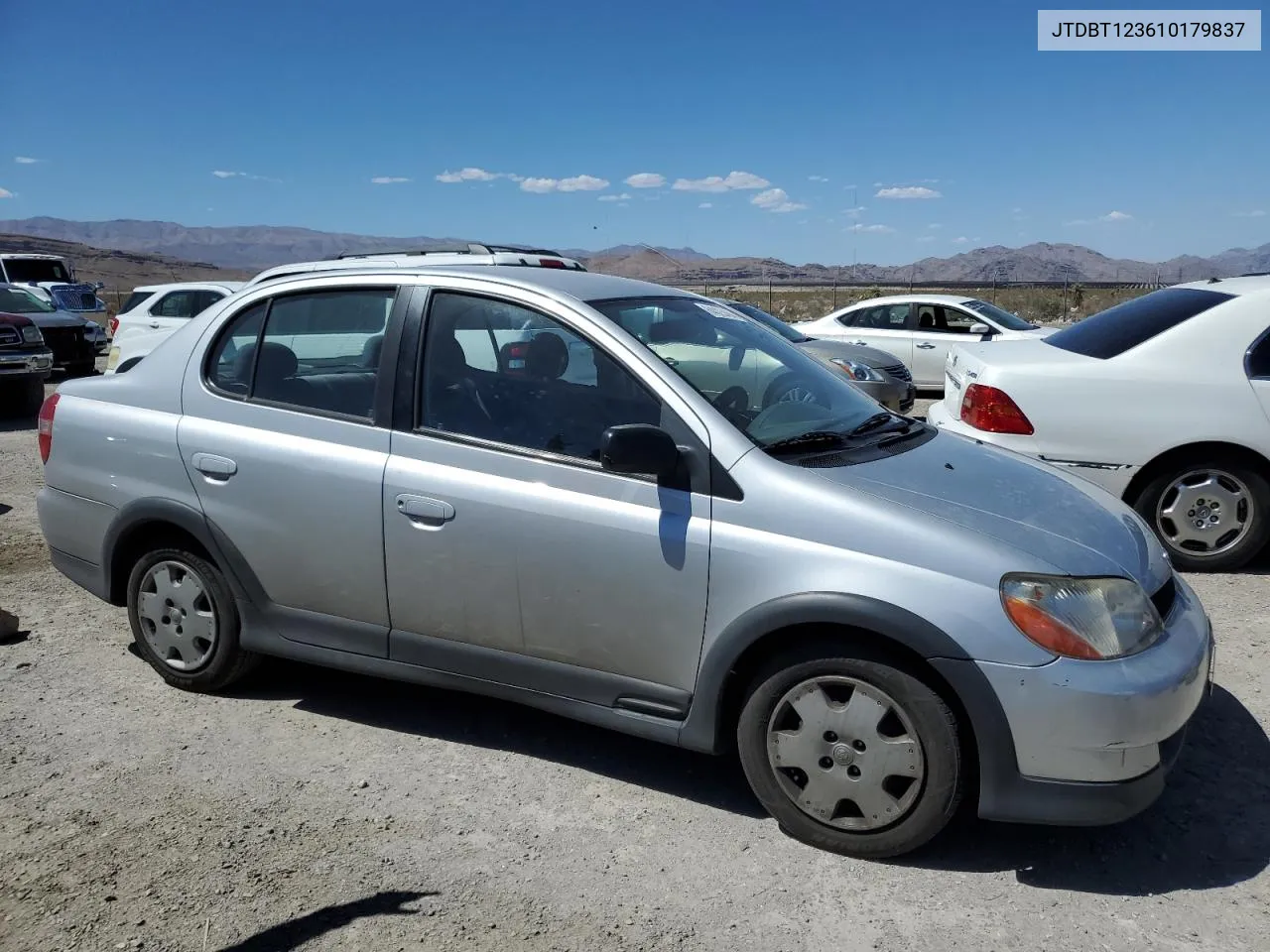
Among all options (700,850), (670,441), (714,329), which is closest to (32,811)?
(700,850)

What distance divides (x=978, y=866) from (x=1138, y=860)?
19.5 inches

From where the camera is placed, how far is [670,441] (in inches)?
125

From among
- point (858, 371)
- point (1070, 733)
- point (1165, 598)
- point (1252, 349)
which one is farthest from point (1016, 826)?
point (858, 371)

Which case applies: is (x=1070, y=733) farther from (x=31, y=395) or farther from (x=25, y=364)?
(x=31, y=395)

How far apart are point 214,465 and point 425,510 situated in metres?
1.04

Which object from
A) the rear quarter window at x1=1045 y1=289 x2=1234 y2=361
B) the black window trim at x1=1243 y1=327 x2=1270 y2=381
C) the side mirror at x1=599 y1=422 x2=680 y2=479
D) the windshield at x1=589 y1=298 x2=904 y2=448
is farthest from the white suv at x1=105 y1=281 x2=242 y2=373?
the side mirror at x1=599 y1=422 x2=680 y2=479

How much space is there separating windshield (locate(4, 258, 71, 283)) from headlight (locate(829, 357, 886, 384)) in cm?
1975

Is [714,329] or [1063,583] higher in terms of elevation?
[714,329]

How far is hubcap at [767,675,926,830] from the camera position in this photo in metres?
3.01

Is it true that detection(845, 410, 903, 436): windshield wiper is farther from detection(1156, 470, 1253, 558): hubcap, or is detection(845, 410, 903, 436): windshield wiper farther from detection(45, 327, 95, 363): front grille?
detection(45, 327, 95, 363): front grille

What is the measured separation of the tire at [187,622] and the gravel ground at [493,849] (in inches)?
4.9

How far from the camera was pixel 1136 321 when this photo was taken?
6.34 meters

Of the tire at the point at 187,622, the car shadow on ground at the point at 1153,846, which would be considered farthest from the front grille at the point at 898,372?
the tire at the point at 187,622

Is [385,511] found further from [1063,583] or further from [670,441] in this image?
[1063,583]
